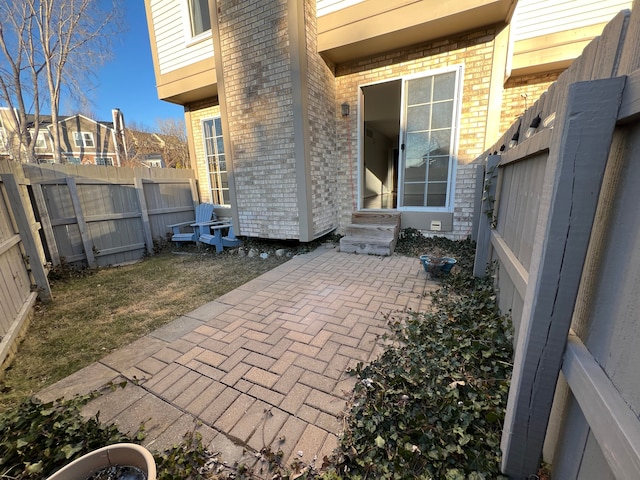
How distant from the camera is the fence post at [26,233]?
2.71 meters

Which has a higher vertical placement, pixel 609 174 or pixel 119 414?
pixel 609 174

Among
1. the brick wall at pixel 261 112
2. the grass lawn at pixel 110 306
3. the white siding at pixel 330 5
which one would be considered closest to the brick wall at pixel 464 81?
the white siding at pixel 330 5

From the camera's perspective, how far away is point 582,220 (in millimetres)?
764

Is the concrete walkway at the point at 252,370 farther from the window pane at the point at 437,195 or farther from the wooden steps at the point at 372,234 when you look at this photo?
the window pane at the point at 437,195

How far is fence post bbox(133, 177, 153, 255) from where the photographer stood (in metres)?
5.08

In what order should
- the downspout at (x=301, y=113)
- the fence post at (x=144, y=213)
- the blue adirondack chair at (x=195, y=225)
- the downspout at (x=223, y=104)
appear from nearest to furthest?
1. the downspout at (x=301, y=113)
2. the downspout at (x=223, y=104)
3. the fence post at (x=144, y=213)
4. the blue adirondack chair at (x=195, y=225)

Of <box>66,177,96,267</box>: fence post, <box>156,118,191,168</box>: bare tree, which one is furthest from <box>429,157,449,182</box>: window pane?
<box>156,118,191,168</box>: bare tree

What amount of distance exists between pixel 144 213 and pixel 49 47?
36.2ft

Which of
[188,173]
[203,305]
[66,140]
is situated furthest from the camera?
[66,140]

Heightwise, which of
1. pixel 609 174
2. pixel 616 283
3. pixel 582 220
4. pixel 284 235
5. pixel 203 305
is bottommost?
pixel 203 305

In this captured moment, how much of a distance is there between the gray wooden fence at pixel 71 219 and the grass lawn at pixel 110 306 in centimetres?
20

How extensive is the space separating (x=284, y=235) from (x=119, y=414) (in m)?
3.47

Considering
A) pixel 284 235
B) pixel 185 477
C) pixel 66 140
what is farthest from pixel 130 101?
pixel 185 477

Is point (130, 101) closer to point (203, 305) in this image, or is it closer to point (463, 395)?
point (203, 305)
